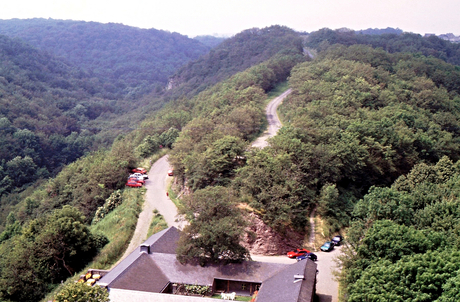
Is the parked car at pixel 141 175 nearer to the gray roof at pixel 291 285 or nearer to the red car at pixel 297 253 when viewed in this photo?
the red car at pixel 297 253

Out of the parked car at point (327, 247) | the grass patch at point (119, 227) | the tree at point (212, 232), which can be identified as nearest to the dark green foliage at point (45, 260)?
the grass patch at point (119, 227)

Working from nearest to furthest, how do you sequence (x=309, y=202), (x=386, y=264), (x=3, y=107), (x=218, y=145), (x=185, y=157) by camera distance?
(x=386, y=264) < (x=309, y=202) < (x=218, y=145) < (x=185, y=157) < (x=3, y=107)

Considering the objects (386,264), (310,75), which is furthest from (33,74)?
(386,264)

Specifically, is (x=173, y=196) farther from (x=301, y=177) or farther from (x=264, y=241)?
(x=301, y=177)

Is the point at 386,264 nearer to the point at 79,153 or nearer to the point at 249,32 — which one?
the point at 79,153

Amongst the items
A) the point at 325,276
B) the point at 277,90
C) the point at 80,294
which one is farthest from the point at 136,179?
the point at 277,90

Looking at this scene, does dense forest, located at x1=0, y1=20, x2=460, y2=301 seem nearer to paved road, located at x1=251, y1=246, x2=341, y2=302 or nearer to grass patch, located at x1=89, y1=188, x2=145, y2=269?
grass patch, located at x1=89, y1=188, x2=145, y2=269
